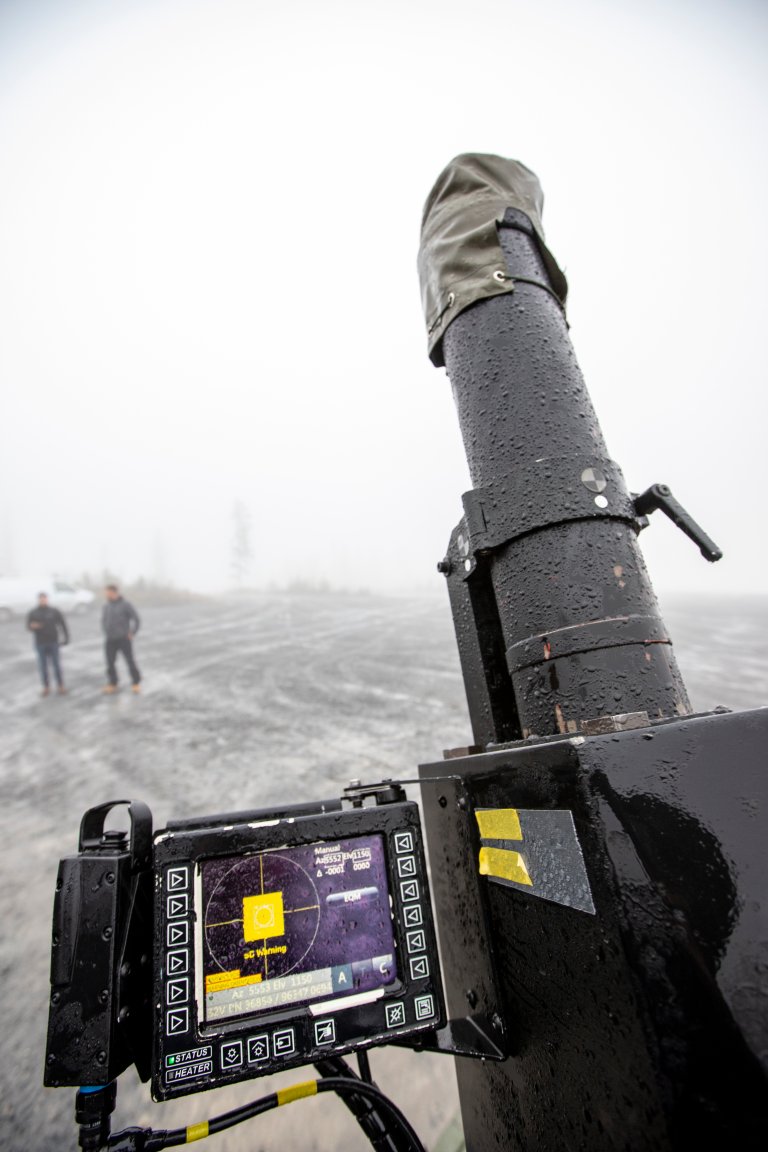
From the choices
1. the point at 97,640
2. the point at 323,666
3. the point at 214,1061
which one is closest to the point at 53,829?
the point at 214,1061

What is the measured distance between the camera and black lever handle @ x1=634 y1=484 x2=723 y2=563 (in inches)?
45.2

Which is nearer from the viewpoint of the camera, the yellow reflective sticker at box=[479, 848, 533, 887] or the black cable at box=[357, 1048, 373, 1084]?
the yellow reflective sticker at box=[479, 848, 533, 887]

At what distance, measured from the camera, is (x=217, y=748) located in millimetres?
5598

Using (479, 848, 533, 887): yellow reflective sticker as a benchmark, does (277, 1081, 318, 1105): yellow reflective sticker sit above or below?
below

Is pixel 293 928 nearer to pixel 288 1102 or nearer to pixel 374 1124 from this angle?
pixel 288 1102

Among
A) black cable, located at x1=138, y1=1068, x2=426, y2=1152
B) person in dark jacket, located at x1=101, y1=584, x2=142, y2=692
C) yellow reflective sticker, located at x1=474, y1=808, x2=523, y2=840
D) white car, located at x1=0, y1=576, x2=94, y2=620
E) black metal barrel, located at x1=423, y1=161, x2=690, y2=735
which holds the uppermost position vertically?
white car, located at x1=0, y1=576, x2=94, y2=620

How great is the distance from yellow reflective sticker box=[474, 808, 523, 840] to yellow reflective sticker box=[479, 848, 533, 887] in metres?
0.03

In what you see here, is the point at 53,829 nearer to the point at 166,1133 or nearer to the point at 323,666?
the point at 166,1133

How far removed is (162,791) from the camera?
14.8 ft

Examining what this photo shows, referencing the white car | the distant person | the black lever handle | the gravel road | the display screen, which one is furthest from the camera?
the white car

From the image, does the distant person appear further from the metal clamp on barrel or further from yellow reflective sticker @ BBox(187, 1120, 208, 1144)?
the metal clamp on barrel

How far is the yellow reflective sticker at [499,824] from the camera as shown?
92cm

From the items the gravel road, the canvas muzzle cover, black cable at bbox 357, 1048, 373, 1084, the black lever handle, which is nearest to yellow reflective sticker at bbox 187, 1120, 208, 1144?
black cable at bbox 357, 1048, 373, 1084

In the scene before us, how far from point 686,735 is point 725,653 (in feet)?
40.7
